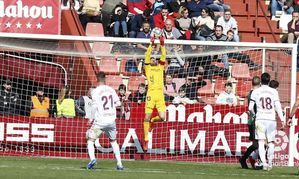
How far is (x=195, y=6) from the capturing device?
3400 centimetres

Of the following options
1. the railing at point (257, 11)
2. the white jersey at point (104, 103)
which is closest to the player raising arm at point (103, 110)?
the white jersey at point (104, 103)

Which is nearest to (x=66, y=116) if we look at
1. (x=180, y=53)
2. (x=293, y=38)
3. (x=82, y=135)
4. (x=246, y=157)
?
(x=82, y=135)

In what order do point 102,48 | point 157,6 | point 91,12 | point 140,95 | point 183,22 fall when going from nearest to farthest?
point 140,95, point 102,48, point 183,22, point 91,12, point 157,6

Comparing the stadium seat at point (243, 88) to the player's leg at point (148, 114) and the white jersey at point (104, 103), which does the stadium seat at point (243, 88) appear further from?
the white jersey at point (104, 103)

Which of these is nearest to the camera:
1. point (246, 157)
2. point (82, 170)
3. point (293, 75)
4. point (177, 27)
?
point (82, 170)

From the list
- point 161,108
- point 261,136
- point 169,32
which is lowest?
point 261,136

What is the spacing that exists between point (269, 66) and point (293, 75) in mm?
1634

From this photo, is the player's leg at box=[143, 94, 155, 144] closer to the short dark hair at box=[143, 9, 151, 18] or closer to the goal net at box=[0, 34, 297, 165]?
the goal net at box=[0, 34, 297, 165]

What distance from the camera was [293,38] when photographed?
3334cm

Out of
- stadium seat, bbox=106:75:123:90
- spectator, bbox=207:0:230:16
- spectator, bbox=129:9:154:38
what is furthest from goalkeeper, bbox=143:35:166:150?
spectator, bbox=207:0:230:16

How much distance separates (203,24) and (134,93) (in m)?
4.37

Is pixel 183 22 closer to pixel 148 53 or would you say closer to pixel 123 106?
pixel 123 106

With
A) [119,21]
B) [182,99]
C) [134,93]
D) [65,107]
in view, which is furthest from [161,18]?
[65,107]

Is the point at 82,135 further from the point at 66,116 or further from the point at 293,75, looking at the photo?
the point at 293,75
